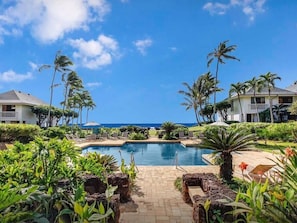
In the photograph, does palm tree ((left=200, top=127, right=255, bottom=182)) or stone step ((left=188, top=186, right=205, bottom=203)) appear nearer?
stone step ((left=188, top=186, right=205, bottom=203))

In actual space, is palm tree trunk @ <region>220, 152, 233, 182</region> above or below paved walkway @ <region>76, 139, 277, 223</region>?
above

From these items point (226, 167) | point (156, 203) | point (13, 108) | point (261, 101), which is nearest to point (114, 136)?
point (13, 108)

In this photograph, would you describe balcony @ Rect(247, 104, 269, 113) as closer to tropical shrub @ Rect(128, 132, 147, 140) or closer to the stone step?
tropical shrub @ Rect(128, 132, 147, 140)

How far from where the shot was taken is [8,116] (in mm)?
36562

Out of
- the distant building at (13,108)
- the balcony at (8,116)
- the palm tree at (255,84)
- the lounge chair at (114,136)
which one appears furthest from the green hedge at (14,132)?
the palm tree at (255,84)

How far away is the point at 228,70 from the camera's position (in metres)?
44.8

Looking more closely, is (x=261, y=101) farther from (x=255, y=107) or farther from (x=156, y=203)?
(x=156, y=203)

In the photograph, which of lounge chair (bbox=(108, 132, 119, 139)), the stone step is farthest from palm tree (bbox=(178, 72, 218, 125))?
the stone step

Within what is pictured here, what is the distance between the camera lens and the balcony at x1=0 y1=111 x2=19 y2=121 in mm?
36500

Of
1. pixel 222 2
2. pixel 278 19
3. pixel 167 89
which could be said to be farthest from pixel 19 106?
pixel 278 19

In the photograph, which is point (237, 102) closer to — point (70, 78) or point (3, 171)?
point (70, 78)

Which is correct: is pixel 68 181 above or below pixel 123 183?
above

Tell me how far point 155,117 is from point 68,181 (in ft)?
336

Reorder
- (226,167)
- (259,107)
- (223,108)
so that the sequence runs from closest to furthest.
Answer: (226,167) < (259,107) < (223,108)
